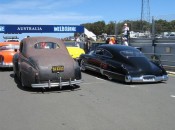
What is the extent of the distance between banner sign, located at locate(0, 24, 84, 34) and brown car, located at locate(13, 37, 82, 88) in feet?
42.8

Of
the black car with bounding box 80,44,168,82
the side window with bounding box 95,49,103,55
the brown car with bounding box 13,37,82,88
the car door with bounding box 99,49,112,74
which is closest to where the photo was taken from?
the brown car with bounding box 13,37,82,88

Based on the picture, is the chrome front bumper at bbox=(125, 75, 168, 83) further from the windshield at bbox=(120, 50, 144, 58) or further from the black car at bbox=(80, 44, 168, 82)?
the windshield at bbox=(120, 50, 144, 58)

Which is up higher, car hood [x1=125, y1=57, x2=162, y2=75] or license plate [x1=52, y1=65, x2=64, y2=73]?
license plate [x1=52, y1=65, x2=64, y2=73]

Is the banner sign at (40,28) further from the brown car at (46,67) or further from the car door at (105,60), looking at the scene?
the brown car at (46,67)

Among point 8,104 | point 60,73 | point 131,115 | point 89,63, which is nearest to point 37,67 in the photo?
point 60,73

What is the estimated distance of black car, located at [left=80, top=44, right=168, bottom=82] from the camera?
37.0ft

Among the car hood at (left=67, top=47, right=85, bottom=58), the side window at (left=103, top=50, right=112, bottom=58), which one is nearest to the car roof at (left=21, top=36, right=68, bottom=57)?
the side window at (left=103, top=50, right=112, bottom=58)

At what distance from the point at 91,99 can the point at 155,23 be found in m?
11.4

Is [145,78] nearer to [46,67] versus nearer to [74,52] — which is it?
[46,67]

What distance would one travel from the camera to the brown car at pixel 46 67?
960 centimetres

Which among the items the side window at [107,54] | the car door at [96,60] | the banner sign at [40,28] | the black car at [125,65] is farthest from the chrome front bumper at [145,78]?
the banner sign at [40,28]

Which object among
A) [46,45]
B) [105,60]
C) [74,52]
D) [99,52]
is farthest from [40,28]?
[46,45]

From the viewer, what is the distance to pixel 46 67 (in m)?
9.68

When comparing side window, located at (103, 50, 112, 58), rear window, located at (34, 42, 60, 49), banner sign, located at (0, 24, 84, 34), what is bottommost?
side window, located at (103, 50, 112, 58)
